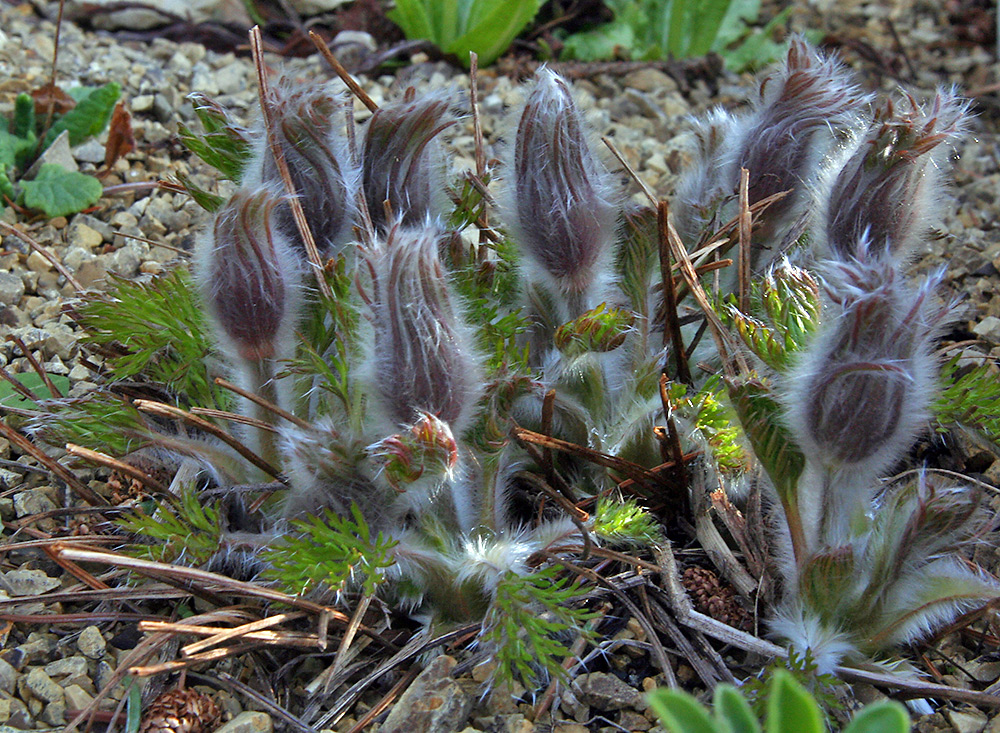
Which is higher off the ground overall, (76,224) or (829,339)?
(829,339)

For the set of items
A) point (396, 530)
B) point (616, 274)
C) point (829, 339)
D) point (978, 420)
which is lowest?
point (396, 530)

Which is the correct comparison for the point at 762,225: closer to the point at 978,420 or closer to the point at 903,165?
the point at 903,165

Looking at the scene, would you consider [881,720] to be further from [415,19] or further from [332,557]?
[415,19]

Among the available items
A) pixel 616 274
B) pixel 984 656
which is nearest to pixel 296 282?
pixel 616 274

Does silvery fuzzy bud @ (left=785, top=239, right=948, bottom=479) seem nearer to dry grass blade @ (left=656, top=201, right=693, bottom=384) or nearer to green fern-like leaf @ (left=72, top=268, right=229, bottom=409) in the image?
dry grass blade @ (left=656, top=201, right=693, bottom=384)

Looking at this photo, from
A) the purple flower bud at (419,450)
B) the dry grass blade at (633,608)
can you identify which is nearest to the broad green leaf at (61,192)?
the purple flower bud at (419,450)

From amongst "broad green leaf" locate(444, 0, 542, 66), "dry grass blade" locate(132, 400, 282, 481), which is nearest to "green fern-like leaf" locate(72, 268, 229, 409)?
"dry grass blade" locate(132, 400, 282, 481)

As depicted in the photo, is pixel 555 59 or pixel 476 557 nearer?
pixel 476 557

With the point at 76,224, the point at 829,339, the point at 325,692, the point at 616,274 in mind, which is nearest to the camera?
the point at 829,339

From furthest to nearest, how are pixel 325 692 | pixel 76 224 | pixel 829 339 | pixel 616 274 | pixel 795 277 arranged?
pixel 76 224
pixel 616 274
pixel 795 277
pixel 325 692
pixel 829 339
